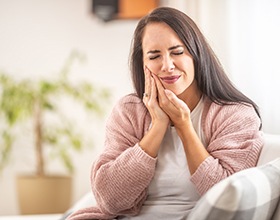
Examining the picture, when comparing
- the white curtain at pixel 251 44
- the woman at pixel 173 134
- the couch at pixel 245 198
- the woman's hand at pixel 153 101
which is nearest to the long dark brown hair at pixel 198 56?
the woman at pixel 173 134

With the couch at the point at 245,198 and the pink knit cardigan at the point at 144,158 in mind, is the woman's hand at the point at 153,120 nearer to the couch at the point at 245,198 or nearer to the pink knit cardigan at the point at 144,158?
the pink knit cardigan at the point at 144,158

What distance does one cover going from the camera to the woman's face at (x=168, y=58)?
69.5 inches

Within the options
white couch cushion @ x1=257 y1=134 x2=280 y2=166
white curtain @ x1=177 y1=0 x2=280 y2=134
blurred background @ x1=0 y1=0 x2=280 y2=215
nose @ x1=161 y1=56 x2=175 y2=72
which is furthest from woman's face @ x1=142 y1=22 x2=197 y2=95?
blurred background @ x1=0 y1=0 x2=280 y2=215

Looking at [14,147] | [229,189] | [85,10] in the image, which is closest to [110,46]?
[85,10]

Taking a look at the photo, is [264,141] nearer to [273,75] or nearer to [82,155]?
[273,75]

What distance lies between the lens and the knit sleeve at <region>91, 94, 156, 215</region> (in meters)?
1.73

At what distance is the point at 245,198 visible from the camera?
1.30m

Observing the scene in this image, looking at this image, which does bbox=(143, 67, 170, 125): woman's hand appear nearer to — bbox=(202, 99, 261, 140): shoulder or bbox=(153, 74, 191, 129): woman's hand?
bbox=(153, 74, 191, 129): woman's hand

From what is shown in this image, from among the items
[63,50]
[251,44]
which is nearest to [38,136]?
[63,50]

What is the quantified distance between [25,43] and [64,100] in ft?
1.51

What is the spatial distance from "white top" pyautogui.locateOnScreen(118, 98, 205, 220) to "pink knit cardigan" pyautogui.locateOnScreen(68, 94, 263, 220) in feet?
0.09

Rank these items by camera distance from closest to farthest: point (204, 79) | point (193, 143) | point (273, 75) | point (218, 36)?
point (193, 143), point (204, 79), point (273, 75), point (218, 36)

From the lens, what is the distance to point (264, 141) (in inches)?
70.1

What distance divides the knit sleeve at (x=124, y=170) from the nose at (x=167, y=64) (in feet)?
0.56
